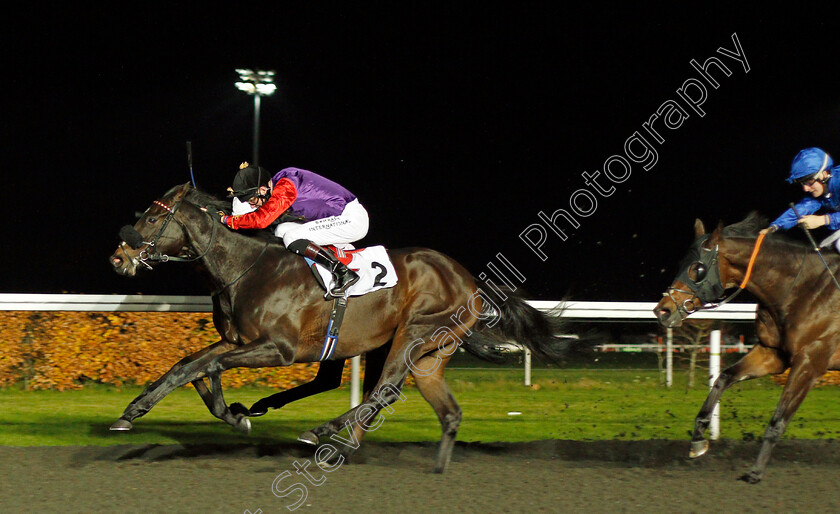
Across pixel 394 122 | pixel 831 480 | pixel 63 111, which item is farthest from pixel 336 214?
pixel 394 122

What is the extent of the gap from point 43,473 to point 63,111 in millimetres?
21199

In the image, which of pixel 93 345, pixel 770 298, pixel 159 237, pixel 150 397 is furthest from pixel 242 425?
pixel 93 345

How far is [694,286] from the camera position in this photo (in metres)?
4.29

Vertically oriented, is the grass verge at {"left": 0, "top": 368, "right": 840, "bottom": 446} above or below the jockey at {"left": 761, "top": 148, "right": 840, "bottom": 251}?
below

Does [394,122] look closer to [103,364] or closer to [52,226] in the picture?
[52,226]

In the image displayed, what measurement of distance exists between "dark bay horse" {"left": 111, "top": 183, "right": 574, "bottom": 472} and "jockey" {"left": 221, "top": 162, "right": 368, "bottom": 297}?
13 cm

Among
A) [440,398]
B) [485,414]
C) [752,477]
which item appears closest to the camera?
[752,477]

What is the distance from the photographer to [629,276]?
20.3 m

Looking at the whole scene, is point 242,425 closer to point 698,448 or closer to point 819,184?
point 698,448

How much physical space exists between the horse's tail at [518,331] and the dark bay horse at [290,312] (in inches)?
4.7

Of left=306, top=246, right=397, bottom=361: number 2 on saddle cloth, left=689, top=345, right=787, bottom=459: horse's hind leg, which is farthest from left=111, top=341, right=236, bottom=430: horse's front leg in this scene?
left=689, top=345, right=787, bottom=459: horse's hind leg

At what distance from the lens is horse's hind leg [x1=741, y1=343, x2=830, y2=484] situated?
3.99 metres

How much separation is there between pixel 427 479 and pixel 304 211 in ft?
5.53

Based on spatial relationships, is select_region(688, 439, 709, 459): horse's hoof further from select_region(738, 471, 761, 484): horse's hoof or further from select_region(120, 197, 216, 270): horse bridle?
select_region(120, 197, 216, 270): horse bridle
